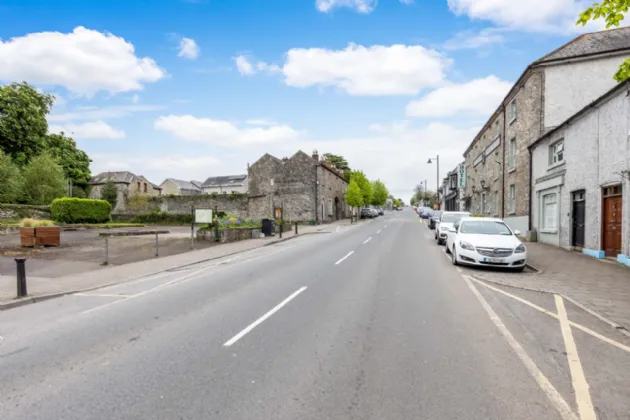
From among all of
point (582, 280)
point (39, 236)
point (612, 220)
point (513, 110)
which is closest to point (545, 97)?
point (513, 110)

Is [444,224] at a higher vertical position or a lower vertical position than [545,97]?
lower

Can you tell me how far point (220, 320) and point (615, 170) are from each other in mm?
12760

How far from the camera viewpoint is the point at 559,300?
7184mm

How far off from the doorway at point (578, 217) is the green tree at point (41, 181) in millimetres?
44121

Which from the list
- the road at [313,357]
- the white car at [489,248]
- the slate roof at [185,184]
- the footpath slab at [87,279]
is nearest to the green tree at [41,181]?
the footpath slab at [87,279]

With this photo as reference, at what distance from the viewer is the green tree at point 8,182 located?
32.0 metres

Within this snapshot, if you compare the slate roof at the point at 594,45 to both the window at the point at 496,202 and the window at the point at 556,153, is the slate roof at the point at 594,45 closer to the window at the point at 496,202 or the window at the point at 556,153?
the window at the point at 556,153

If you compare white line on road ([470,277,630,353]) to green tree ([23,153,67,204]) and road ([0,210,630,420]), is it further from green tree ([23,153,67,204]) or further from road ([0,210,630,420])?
green tree ([23,153,67,204])

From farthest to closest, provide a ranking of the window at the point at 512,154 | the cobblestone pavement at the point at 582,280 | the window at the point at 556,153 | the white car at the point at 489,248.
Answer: the window at the point at 512,154
the window at the point at 556,153
the white car at the point at 489,248
the cobblestone pavement at the point at 582,280

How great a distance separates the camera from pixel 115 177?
2618 inches

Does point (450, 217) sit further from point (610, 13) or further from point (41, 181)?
point (41, 181)

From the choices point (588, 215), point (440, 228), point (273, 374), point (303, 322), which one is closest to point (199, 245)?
point (440, 228)

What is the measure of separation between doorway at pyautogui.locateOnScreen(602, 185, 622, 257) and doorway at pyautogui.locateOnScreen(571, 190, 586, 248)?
5.05 ft

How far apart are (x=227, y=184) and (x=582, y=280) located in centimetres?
7760
